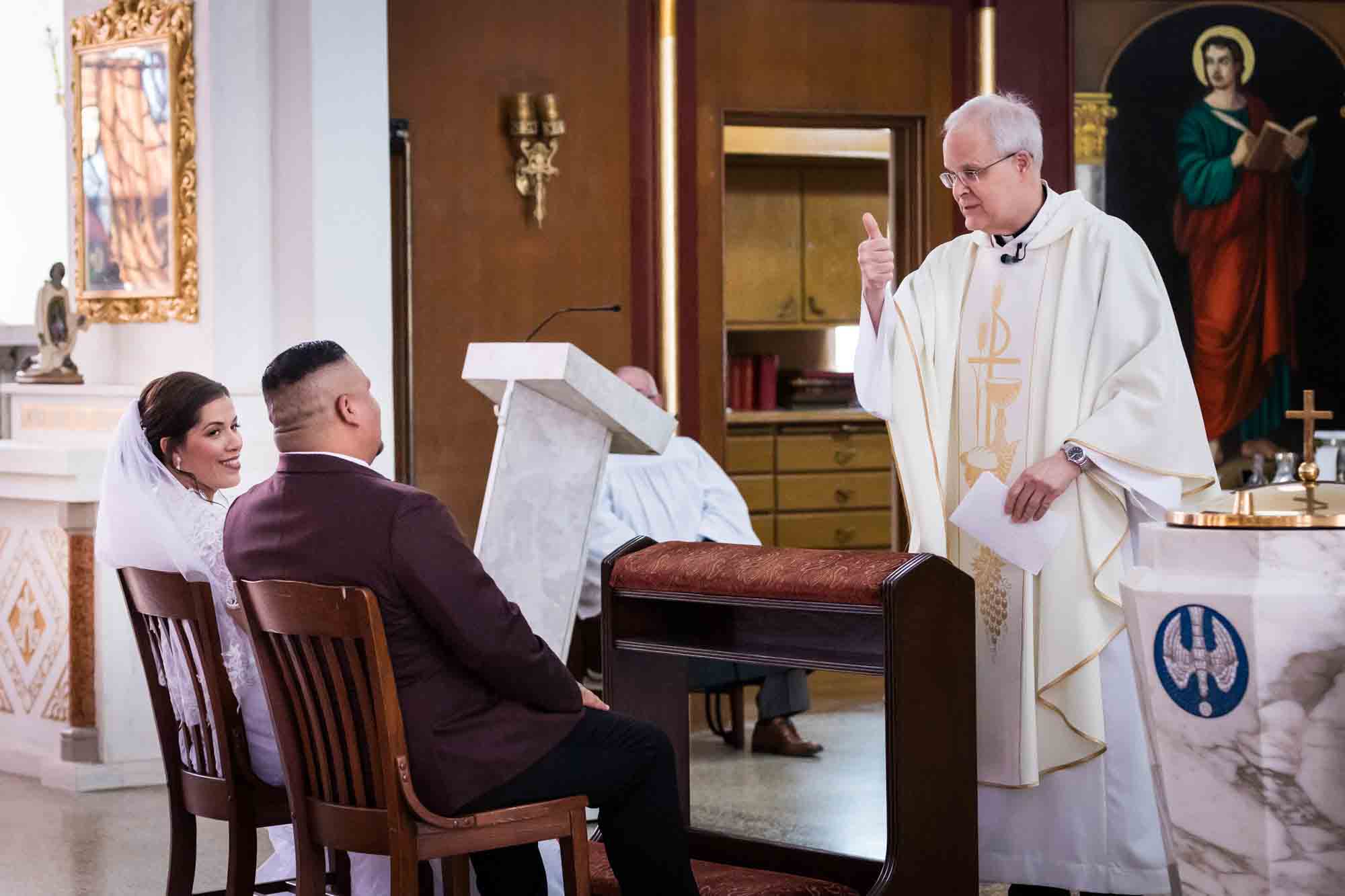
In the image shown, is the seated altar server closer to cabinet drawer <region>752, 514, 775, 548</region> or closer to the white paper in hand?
the white paper in hand

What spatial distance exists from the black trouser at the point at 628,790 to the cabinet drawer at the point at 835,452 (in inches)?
267

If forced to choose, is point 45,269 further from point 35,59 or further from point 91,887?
point 91,887

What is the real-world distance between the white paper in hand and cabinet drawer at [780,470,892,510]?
6.27m

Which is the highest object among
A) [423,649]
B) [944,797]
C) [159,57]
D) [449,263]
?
[159,57]

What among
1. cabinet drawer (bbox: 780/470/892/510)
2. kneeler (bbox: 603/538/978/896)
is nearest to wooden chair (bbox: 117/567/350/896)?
kneeler (bbox: 603/538/978/896)

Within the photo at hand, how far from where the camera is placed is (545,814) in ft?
10.2

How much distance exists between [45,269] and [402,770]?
6.66 m

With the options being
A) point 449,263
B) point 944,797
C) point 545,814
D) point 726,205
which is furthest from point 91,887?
point 726,205

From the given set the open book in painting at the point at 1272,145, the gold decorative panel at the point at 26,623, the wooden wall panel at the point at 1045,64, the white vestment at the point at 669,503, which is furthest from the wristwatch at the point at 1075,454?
the open book in painting at the point at 1272,145

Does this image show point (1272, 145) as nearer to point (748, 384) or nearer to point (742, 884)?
point (748, 384)

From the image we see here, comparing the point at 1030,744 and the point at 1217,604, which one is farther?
the point at 1030,744

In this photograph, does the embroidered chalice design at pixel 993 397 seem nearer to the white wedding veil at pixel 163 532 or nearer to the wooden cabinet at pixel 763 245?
the white wedding veil at pixel 163 532

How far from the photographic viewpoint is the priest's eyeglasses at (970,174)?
370cm

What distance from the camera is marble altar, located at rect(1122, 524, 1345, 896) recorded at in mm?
2852
